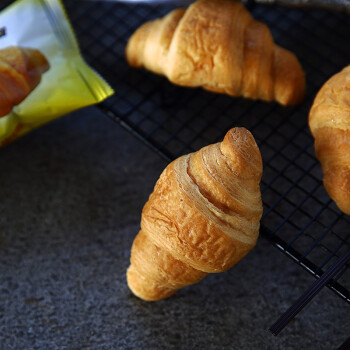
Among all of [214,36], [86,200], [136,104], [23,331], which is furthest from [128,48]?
[23,331]

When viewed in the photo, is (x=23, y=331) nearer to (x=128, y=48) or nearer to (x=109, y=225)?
(x=109, y=225)

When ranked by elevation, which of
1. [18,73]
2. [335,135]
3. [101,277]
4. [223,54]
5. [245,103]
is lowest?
[101,277]

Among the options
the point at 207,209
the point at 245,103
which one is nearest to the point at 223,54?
the point at 245,103

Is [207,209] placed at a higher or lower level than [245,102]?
higher

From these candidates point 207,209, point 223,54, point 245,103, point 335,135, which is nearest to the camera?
point 207,209

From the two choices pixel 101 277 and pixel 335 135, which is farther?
pixel 101 277

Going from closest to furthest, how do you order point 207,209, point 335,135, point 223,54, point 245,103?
point 207,209 → point 335,135 → point 223,54 → point 245,103

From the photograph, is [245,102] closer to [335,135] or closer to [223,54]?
[223,54]
